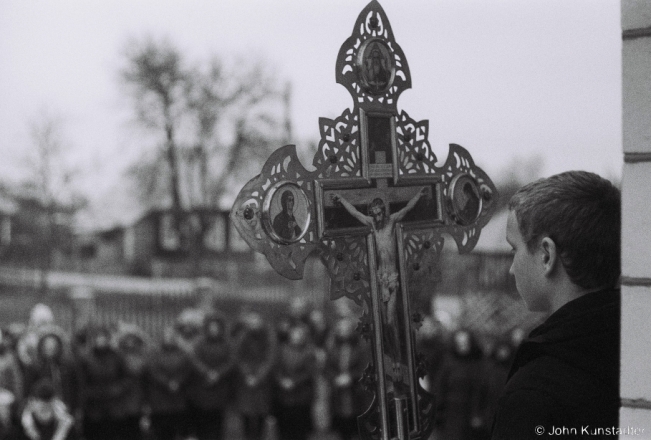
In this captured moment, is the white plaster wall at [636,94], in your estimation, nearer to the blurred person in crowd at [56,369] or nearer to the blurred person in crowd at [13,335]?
the blurred person in crowd at [56,369]

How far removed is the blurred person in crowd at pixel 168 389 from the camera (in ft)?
32.2

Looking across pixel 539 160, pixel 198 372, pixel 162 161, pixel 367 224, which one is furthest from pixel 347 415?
pixel 539 160

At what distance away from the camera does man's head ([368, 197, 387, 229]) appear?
265 cm

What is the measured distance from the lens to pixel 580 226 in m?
2.01

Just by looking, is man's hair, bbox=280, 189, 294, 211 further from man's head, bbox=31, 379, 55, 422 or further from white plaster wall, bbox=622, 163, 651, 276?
man's head, bbox=31, 379, 55, 422

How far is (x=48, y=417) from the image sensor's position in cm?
800

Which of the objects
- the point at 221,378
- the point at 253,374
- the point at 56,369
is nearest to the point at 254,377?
the point at 253,374

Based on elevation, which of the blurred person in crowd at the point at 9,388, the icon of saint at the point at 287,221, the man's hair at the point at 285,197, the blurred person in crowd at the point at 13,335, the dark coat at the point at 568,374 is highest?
Answer: the man's hair at the point at 285,197

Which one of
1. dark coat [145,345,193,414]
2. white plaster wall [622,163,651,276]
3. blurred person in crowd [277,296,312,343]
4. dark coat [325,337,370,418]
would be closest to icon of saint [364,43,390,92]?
white plaster wall [622,163,651,276]

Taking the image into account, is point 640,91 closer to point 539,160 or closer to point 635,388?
point 635,388

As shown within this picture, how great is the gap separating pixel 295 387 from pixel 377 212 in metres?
7.98

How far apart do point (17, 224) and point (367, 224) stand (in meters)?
26.0

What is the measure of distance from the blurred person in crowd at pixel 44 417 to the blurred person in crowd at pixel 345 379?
337cm

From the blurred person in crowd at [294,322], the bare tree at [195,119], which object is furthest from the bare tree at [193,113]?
the blurred person in crowd at [294,322]
